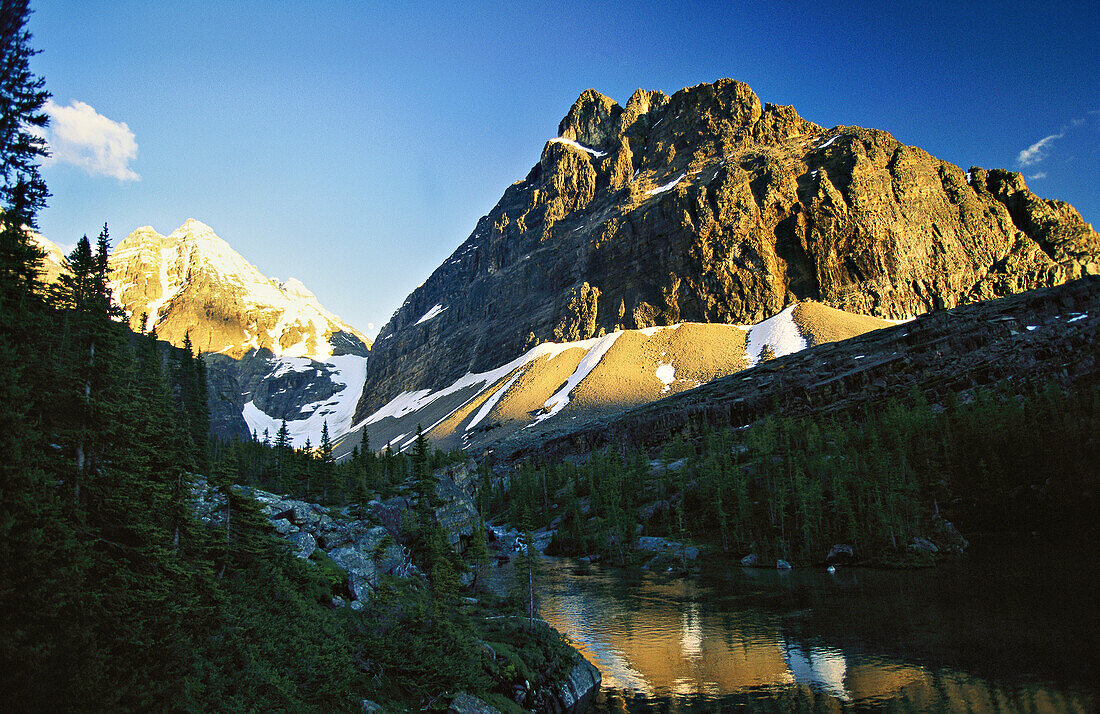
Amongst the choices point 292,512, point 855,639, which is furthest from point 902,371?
point 292,512

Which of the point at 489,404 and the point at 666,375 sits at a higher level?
the point at 666,375

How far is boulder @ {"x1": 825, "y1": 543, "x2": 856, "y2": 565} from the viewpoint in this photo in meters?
58.2

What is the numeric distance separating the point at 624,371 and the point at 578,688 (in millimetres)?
145534

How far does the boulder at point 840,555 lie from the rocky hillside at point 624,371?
8423 centimetres

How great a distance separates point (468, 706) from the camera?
731 inches

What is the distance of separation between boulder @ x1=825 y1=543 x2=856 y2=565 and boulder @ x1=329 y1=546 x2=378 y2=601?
49.0 meters

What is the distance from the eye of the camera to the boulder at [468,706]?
18219 millimetres

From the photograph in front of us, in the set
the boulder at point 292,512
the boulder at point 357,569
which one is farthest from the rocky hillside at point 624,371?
the boulder at point 357,569

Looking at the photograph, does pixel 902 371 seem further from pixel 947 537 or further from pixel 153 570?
pixel 153 570

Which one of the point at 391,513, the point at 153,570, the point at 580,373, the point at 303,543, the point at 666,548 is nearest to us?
the point at 153,570

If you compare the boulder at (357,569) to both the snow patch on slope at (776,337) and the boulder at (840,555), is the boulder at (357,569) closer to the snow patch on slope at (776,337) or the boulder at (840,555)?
the boulder at (840,555)

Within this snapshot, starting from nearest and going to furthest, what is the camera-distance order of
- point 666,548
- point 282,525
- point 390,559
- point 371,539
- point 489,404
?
point 282,525, point 390,559, point 371,539, point 666,548, point 489,404

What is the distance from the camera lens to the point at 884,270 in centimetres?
18525

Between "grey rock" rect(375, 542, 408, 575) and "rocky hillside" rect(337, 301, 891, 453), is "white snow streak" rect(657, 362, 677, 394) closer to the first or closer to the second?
"rocky hillside" rect(337, 301, 891, 453)
